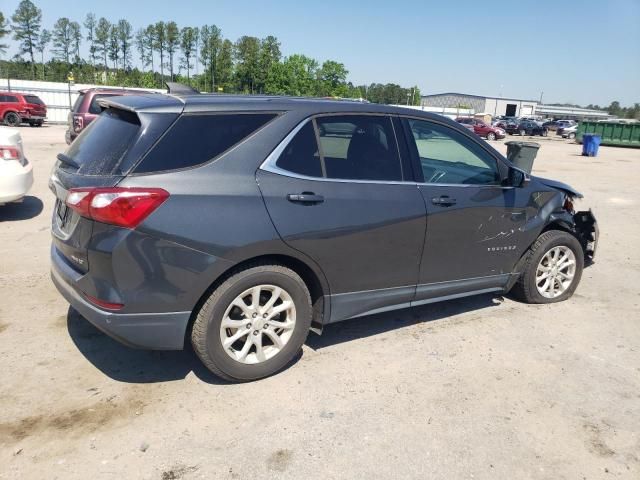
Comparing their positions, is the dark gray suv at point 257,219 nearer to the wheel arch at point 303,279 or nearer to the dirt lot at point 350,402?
the wheel arch at point 303,279

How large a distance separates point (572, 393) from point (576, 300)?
6.69 ft

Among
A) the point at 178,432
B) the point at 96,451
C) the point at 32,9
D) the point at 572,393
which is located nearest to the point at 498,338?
the point at 572,393

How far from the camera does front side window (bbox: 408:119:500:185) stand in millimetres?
4082

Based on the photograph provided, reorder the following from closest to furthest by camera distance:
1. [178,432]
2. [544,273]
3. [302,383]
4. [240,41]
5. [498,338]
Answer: [178,432]
[302,383]
[498,338]
[544,273]
[240,41]

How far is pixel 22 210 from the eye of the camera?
7.89 meters

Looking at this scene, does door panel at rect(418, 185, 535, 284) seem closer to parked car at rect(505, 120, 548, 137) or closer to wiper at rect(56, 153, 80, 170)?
wiper at rect(56, 153, 80, 170)

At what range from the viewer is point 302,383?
350cm

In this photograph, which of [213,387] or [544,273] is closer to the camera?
[213,387]

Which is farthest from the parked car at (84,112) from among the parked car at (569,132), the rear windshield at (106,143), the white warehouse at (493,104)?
the white warehouse at (493,104)

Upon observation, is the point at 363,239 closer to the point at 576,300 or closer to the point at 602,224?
the point at 576,300

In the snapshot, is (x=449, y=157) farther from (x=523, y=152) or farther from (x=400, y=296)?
(x=523, y=152)

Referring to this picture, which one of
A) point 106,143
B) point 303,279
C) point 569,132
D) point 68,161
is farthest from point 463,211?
point 569,132

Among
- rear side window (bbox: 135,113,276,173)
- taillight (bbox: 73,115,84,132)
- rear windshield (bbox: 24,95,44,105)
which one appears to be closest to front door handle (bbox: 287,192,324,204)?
rear side window (bbox: 135,113,276,173)

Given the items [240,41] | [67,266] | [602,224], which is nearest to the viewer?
[67,266]
